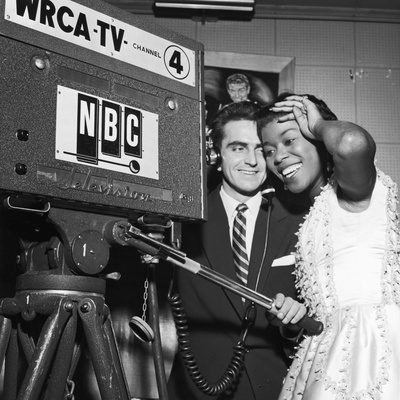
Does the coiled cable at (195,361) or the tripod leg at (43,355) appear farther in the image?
the coiled cable at (195,361)

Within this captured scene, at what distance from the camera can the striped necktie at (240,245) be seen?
8.29ft

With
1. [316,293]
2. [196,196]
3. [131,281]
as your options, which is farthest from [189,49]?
[131,281]

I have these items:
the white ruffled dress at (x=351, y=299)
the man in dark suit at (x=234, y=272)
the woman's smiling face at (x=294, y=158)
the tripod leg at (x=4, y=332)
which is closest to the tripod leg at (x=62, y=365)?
the tripod leg at (x=4, y=332)

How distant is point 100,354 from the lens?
1.40 metres

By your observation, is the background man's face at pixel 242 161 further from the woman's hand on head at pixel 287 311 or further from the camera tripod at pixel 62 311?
the camera tripod at pixel 62 311

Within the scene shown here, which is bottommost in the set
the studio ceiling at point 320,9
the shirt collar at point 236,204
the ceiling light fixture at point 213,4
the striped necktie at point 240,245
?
the striped necktie at point 240,245

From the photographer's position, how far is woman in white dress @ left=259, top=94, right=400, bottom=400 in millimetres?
1647

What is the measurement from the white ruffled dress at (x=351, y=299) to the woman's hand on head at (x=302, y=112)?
0.84 feet

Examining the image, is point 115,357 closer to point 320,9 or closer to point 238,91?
point 238,91

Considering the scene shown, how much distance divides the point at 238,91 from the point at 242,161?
41cm

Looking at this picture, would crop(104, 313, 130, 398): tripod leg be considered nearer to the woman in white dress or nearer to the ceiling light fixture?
the woman in white dress

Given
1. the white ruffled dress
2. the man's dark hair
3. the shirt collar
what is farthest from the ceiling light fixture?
the white ruffled dress

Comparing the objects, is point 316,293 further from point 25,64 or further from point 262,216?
point 25,64

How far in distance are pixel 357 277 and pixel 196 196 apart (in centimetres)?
60
